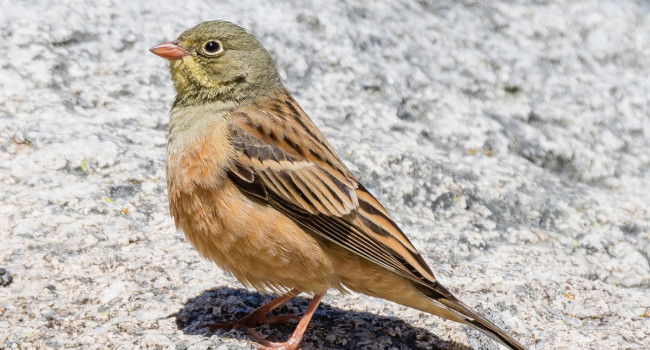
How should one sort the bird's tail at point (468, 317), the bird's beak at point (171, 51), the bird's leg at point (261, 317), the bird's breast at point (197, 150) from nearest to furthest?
the bird's tail at point (468, 317) < the bird's breast at point (197, 150) < the bird's leg at point (261, 317) < the bird's beak at point (171, 51)

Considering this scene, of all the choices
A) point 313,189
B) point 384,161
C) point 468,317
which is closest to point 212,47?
point 313,189

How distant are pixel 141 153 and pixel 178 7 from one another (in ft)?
6.46

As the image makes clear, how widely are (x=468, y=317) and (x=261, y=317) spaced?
3.92 ft

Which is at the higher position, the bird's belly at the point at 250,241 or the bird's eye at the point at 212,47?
the bird's eye at the point at 212,47

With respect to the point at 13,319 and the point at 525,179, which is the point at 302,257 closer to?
the point at 13,319

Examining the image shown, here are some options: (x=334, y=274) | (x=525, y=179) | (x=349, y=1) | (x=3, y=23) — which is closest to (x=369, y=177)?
(x=525, y=179)

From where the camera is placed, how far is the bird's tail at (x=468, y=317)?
4.68m

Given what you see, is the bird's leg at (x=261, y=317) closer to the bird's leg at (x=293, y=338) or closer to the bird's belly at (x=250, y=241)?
the bird's leg at (x=293, y=338)

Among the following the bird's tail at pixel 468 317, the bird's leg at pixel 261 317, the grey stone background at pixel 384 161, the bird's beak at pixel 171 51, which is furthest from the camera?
the bird's beak at pixel 171 51

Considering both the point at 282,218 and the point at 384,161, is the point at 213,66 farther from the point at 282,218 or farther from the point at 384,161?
the point at 384,161

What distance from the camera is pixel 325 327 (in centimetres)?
511

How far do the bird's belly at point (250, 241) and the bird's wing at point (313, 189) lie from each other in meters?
0.11

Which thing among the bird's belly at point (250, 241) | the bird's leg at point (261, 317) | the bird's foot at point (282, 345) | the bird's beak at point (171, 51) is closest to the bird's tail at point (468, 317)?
the bird's belly at point (250, 241)

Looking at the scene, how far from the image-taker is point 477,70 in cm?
798
